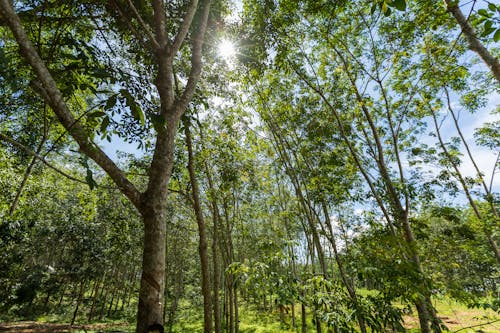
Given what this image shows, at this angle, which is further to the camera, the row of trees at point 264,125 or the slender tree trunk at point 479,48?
the slender tree trunk at point 479,48

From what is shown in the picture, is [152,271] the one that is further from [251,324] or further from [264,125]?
[251,324]

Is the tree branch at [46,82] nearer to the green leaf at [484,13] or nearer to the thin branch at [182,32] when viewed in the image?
the thin branch at [182,32]

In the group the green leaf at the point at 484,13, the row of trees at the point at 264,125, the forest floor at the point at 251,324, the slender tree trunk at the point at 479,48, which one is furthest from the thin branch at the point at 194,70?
the forest floor at the point at 251,324

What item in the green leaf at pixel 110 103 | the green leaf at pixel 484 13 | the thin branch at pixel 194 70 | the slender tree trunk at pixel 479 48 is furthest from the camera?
the slender tree trunk at pixel 479 48

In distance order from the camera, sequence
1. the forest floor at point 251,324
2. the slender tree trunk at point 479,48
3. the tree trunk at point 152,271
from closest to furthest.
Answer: the tree trunk at point 152,271 < the slender tree trunk at point 479,48 < the forest floor at point 251,324

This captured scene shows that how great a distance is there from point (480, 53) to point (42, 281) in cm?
2589

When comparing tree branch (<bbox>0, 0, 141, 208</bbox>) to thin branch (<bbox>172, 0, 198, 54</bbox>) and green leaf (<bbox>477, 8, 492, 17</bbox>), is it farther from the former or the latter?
green leaf (<bbox>477, 8, 492, 17</bbox>)

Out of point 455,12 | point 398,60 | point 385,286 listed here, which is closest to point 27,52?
point 385,286

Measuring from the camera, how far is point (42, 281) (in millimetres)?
17312

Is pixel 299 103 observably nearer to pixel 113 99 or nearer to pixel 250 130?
pixel 250 130

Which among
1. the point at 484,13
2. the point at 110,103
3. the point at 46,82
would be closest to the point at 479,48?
the point at 484,13

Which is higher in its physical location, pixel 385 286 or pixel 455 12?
pixel 455 12

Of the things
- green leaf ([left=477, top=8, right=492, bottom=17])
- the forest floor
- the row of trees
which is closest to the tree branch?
the row of trees

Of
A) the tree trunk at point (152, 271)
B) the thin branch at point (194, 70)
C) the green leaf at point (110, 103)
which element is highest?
the thin branch at point (194, 70)
